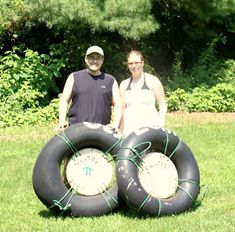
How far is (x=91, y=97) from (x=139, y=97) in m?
0.46

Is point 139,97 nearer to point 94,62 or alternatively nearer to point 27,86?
point 94,62

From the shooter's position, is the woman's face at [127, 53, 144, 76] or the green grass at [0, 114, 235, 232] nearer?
the green grass at [0, 114, 235, 232]

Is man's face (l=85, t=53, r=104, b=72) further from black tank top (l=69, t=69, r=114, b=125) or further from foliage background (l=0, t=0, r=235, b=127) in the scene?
foliage background (l=0, t=0, r=235, b=127)

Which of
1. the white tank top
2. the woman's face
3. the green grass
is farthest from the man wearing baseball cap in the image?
the green grass

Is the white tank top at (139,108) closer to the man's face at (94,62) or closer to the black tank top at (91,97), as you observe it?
the black tank top at (91,97)

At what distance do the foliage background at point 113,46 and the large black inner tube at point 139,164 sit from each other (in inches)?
212

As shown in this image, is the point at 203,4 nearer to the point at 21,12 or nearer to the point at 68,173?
the point at 21,12

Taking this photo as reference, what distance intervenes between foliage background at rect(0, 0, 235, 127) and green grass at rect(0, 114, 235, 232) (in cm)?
201

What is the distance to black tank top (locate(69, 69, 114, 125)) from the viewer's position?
5219 millimetres

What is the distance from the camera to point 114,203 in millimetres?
5109

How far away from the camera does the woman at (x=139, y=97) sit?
5.32 m

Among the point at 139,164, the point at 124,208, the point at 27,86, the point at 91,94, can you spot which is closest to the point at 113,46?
the point at 27,86

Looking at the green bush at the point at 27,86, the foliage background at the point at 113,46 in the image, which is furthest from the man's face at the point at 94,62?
the green bush at the point at 27,86

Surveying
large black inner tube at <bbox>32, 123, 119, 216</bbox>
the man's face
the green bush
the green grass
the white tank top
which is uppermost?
the man's face
